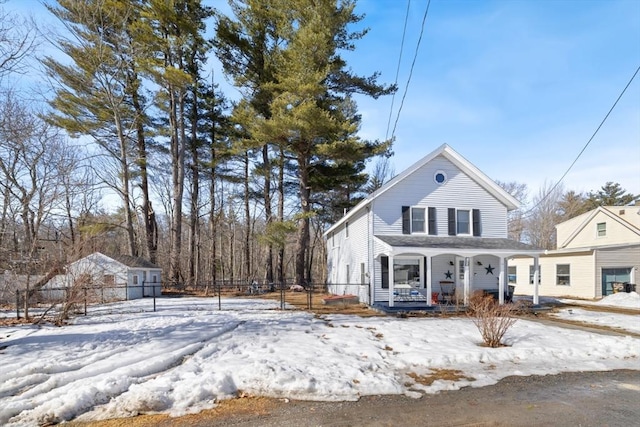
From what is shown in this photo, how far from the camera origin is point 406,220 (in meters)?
16.5

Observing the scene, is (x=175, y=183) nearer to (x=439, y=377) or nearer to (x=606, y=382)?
(x=439, y=377)

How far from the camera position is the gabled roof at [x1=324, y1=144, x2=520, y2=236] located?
53.2 ft

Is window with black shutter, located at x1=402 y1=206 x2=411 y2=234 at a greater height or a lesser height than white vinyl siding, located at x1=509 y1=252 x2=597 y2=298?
greater

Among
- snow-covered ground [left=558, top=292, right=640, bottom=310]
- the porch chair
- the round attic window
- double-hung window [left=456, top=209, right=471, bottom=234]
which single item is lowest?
snow-covered ground [left=558, top=292, right=640, bottom=310]

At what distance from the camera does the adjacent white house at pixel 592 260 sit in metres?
20.4

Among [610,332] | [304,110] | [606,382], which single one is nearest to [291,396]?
[606,382]

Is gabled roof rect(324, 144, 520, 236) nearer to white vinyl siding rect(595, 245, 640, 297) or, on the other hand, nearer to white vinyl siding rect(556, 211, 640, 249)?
white vinyl siding rect(595, 245, 640, 297)

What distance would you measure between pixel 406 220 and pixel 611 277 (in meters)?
13.8

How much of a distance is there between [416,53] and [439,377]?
6.61 meters

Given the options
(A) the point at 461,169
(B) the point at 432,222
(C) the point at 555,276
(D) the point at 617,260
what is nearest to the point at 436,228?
(B) the point at 432,222

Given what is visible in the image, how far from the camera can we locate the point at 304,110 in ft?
60.4

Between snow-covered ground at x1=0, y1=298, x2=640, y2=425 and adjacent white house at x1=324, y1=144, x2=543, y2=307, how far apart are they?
500cm

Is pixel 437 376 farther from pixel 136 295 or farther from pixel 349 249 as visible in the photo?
pixel 136 295

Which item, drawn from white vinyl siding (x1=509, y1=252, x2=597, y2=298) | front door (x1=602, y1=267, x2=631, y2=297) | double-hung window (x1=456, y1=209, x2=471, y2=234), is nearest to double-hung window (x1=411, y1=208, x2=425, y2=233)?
double-hung window (x1=456, y1=209, x2=471, y2=234)
